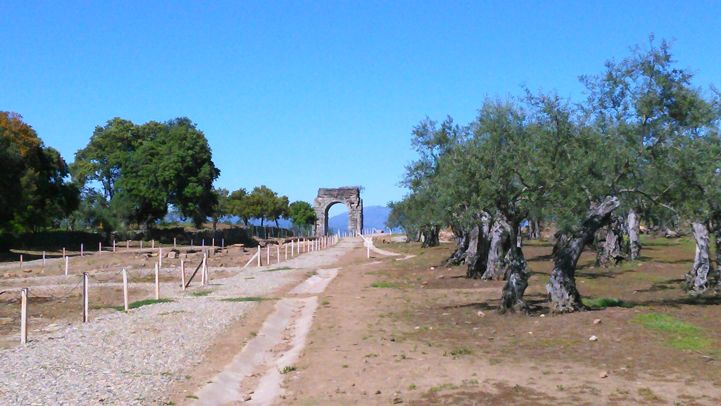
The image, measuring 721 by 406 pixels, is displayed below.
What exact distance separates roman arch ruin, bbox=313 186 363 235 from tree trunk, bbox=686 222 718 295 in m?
92.9

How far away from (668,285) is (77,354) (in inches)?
715

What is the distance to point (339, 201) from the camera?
384 feet

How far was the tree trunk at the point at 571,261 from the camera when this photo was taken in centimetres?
1695

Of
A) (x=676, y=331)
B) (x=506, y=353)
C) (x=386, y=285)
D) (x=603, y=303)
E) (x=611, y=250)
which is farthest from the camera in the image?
(x=611, y=250)

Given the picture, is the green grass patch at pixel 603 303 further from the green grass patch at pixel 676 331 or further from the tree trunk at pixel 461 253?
the tree trunk at pixel 461 253

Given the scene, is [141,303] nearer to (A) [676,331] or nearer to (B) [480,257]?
(B) [480,257]

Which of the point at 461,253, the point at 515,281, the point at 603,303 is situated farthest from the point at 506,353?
the point at 461,253

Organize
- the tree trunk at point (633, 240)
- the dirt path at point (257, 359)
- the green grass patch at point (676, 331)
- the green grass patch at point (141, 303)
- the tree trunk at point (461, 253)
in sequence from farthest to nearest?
the tree trunk at point (461, 253) → the tree trunk at point (633, 240) → the green grass patch at point (141, 303) → the green grass patch at point (676, 331) → the dirt path at point (257, 359)

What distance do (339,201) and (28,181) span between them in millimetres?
68582

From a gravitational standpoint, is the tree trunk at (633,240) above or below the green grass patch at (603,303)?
above

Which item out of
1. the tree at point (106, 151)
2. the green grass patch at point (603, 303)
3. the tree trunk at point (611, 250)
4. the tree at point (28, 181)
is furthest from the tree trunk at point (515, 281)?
the tree at point (106, 151)

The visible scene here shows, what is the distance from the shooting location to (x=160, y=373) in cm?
1201

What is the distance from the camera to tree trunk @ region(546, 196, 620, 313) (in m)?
17.0

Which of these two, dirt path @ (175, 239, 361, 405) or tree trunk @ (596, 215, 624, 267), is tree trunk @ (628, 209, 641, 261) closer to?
tree trunk @ (596, 215, 624, 267)
